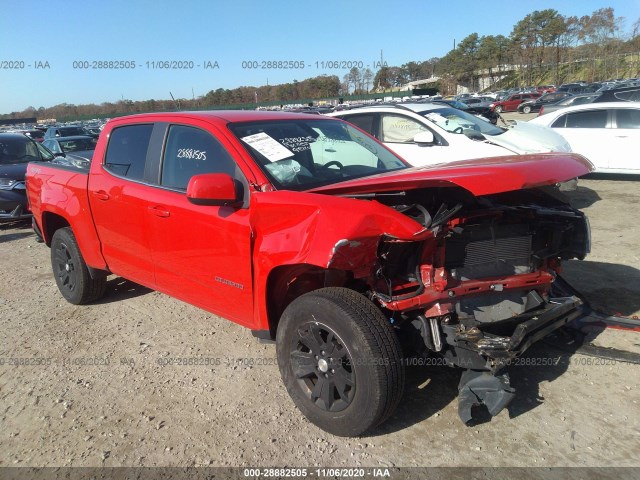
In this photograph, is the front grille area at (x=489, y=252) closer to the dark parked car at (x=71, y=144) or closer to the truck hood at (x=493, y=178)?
the truck hood at (x=493, y=178)

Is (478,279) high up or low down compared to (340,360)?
up

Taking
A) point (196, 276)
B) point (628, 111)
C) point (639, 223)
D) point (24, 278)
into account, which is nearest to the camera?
point (196, 276)

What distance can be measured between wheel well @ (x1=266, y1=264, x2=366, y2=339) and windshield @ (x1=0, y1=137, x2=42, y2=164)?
9426 millimetres

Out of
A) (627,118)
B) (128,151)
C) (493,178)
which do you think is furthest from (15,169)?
(627,118)

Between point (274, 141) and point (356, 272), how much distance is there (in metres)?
1.24

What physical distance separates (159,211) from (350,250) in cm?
179

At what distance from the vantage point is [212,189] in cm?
296

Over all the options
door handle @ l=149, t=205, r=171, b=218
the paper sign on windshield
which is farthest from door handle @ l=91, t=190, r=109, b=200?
the paper sign on windshield

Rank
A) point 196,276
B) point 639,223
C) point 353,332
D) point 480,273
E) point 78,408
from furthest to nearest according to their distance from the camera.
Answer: point 639,223 → point 196,276 → point 78,408 → point 480,273 → point 353,332

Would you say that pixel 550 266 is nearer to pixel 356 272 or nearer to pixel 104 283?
pixel 356 272

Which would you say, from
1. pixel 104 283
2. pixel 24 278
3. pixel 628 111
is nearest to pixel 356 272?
pixel 104 283

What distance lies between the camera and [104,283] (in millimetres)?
5074

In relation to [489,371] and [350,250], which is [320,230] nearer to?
[350,250]

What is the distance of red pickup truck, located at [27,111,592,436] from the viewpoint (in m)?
2.59
